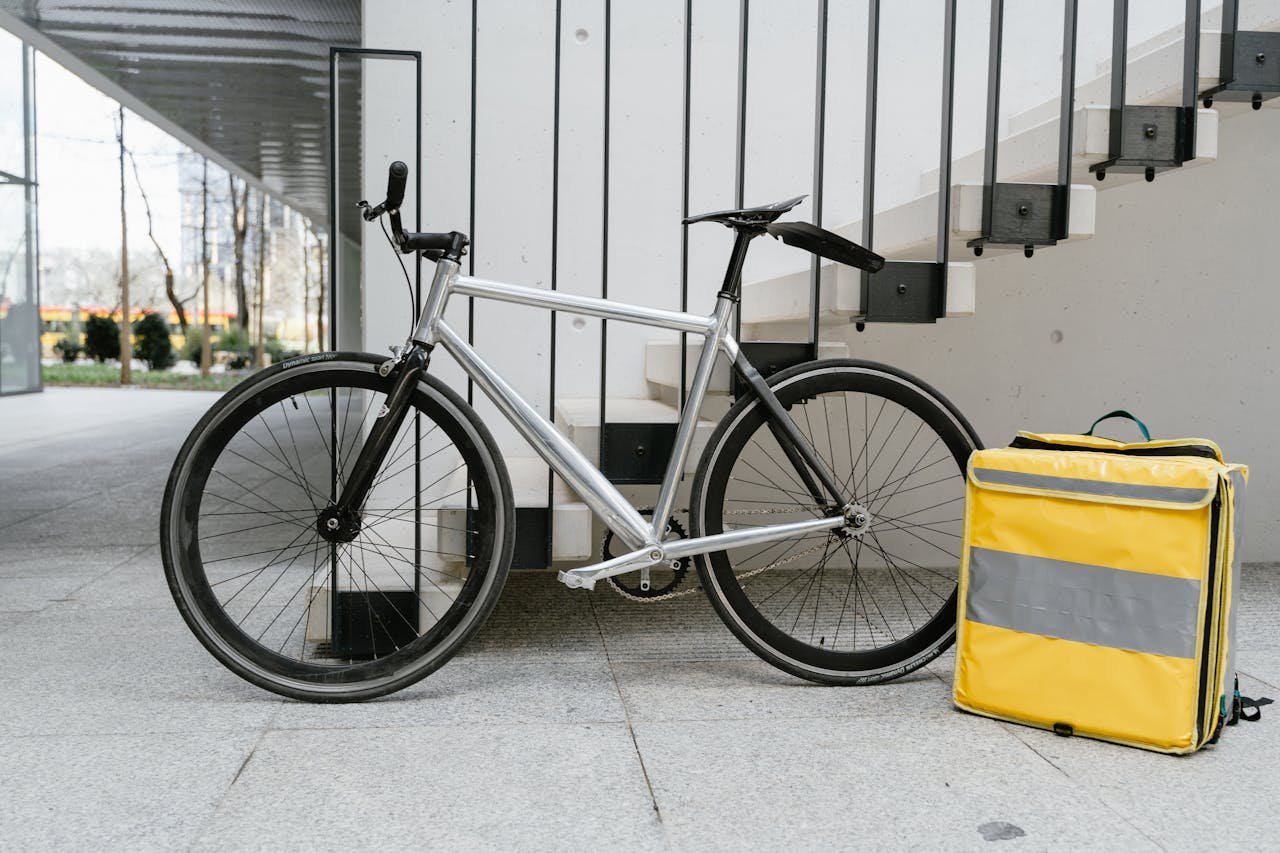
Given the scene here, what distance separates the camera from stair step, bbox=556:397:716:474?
7.59 ft

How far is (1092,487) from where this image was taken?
1.83 meters

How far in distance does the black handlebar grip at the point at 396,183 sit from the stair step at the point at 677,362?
73 centimetres

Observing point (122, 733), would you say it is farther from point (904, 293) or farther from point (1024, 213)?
point (1024, 213)

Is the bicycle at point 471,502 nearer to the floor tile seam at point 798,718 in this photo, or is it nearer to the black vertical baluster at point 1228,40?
the floor tile seam at point 798,718

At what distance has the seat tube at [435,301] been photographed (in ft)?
6.64

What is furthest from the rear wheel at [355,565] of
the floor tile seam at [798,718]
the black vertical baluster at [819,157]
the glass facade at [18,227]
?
the glass facade at [18,227]

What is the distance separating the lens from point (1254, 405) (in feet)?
11.3

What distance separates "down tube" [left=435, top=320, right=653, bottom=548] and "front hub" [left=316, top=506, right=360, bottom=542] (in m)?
0.36

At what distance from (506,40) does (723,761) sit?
2.31 metres

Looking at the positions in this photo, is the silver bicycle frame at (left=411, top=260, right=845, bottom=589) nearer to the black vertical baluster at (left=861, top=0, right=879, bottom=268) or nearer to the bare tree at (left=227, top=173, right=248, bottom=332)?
the black vertical baluster at (left=861, top=0, right=879, bottom=268)

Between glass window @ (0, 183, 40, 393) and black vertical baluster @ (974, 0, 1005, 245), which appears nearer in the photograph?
black vertical baluster @ (974, 0, 1005, 245)

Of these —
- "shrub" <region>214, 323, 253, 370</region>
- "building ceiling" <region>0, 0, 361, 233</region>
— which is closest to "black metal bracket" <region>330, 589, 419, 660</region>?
"building ceiling" <region>0, 0, 361, 233</region>

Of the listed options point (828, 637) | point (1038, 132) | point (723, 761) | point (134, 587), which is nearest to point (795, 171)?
point (1038, 132)

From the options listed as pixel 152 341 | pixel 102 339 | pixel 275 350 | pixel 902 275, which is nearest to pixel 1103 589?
pixel 902 275
